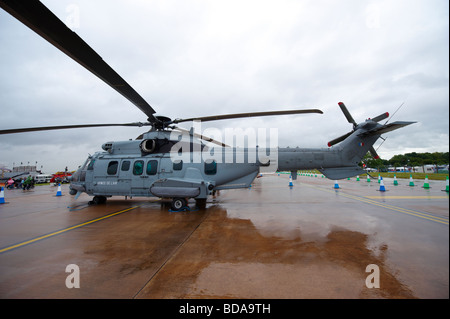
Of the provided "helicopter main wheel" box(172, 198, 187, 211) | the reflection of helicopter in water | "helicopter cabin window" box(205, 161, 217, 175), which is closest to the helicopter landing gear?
the reflection of helicopter in water

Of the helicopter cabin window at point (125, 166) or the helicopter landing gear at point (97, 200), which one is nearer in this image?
the helicopter cabin window at point (125, 166)

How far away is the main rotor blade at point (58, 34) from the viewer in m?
3.05

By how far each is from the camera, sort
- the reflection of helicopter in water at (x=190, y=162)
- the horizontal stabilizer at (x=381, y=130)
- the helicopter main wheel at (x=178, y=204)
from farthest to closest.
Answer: the reflection of helicopter in water at (x=190, y=162)
the helicopter main wheel at (x=178, y=204)
the horizontal stabilizer at (x=381, y=130)

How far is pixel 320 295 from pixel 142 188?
7.55m

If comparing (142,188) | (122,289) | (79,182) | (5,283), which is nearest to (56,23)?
(5,283)

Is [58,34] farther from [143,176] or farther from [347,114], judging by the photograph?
[347,114]

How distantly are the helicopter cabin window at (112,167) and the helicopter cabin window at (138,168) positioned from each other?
91 centimetres

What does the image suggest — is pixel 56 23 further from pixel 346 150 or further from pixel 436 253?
pixel 346 150

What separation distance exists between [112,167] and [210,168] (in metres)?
4.38

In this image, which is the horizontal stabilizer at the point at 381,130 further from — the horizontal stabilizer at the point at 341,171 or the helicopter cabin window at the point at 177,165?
the helicopter cabin window at the point at 177,165

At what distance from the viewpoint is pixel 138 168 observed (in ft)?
28.0

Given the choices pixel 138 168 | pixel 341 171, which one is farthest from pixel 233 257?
pixel 341 171

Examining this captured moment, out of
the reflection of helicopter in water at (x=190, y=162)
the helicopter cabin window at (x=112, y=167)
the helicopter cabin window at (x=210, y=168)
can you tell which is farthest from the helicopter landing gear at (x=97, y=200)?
the helicopter cabin window at (x=210, y=168)

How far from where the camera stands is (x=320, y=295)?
2.40 metres
